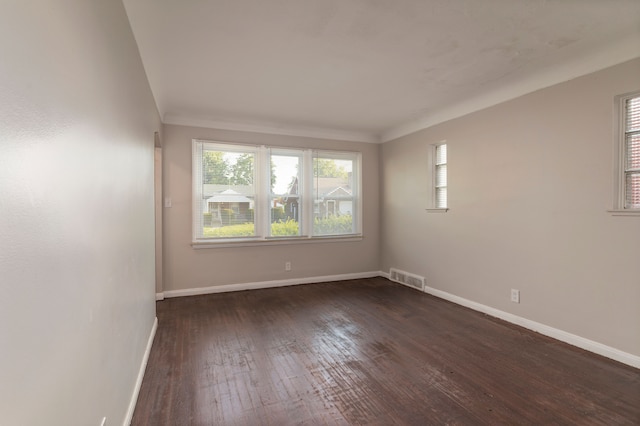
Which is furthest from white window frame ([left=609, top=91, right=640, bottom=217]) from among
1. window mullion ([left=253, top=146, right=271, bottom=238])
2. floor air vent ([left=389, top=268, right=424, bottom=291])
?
window mullion ([left=253, top=146, right=271, bottom=238])

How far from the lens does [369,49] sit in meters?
2.51

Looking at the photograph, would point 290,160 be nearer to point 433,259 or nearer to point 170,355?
point 433,259

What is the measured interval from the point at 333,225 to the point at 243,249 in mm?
1533

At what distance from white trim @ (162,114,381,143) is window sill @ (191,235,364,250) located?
163cm

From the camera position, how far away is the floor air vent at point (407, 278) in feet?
14.9

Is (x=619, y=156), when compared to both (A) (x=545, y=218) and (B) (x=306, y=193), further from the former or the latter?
(B) (x=306, y=193)

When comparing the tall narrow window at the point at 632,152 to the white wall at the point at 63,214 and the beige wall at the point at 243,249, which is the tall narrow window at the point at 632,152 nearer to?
the beige wall at the point at 243,249

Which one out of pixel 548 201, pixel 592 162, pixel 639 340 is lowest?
pixel 639 340

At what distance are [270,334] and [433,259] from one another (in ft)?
8.28

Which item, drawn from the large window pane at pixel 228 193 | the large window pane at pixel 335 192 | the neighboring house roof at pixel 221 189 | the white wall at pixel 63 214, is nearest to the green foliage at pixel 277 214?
the large window pane at pixel 228 193

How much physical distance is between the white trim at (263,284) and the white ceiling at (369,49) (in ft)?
8.05

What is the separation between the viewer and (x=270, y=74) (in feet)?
9.73

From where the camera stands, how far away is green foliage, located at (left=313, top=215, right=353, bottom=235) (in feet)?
16.6

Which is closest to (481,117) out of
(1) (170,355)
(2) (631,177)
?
(2) (631,177)
